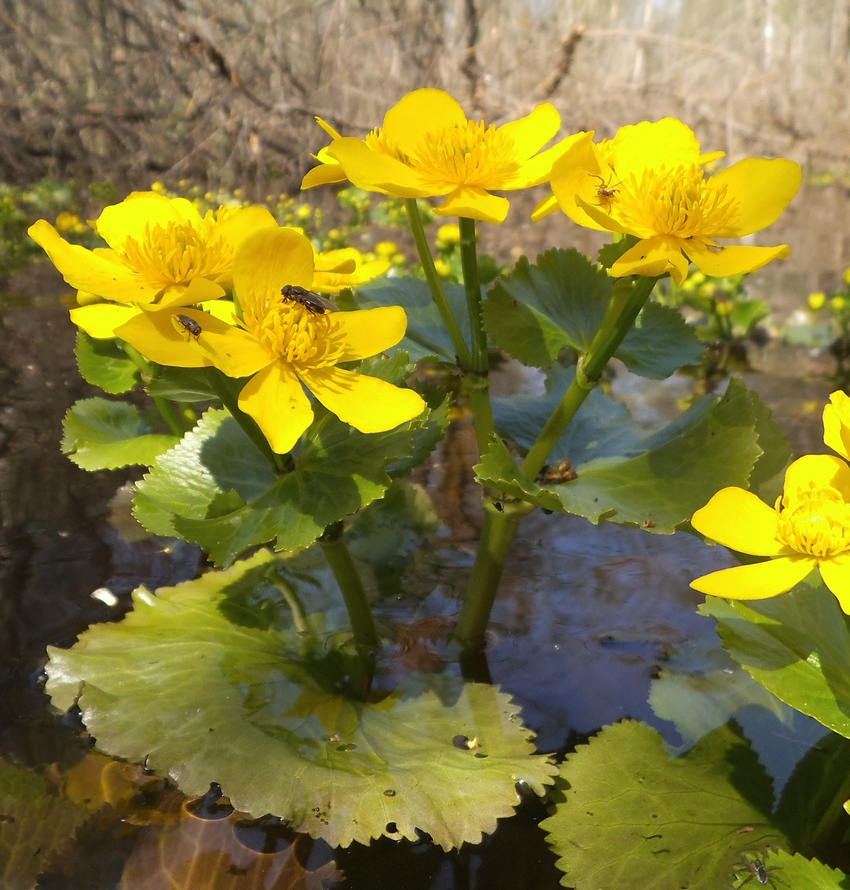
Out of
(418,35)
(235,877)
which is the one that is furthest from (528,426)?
(418,35)

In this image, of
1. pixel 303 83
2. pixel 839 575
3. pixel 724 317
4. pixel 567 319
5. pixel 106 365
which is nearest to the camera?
pixel 839 575

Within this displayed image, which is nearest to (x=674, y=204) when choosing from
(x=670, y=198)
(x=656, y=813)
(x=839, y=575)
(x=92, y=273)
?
(x=670, y=198)

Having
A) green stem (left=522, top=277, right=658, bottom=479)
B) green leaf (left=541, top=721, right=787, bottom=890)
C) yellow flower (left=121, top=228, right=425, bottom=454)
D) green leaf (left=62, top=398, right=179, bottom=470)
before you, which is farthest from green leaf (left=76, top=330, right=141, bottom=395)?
green leaf (left=541, top=721, right=787, bottom=890)

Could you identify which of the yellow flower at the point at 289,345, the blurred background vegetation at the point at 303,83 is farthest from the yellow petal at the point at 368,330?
the blurred background vegetation at the point at 303,83

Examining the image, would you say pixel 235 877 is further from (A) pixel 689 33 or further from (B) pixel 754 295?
(A) pixel 689 33

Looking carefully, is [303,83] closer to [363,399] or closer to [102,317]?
[102,317]

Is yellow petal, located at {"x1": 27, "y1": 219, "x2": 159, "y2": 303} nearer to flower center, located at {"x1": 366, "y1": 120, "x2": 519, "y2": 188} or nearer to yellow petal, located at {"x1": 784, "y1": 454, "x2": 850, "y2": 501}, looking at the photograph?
flower center, located at {"x1": 366, "y1": 120, "x2": 519, "y2": 188}

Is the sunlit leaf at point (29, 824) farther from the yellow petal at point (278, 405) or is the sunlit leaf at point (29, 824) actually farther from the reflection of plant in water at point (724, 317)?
the reflection of plant in water at point (724, 317)
